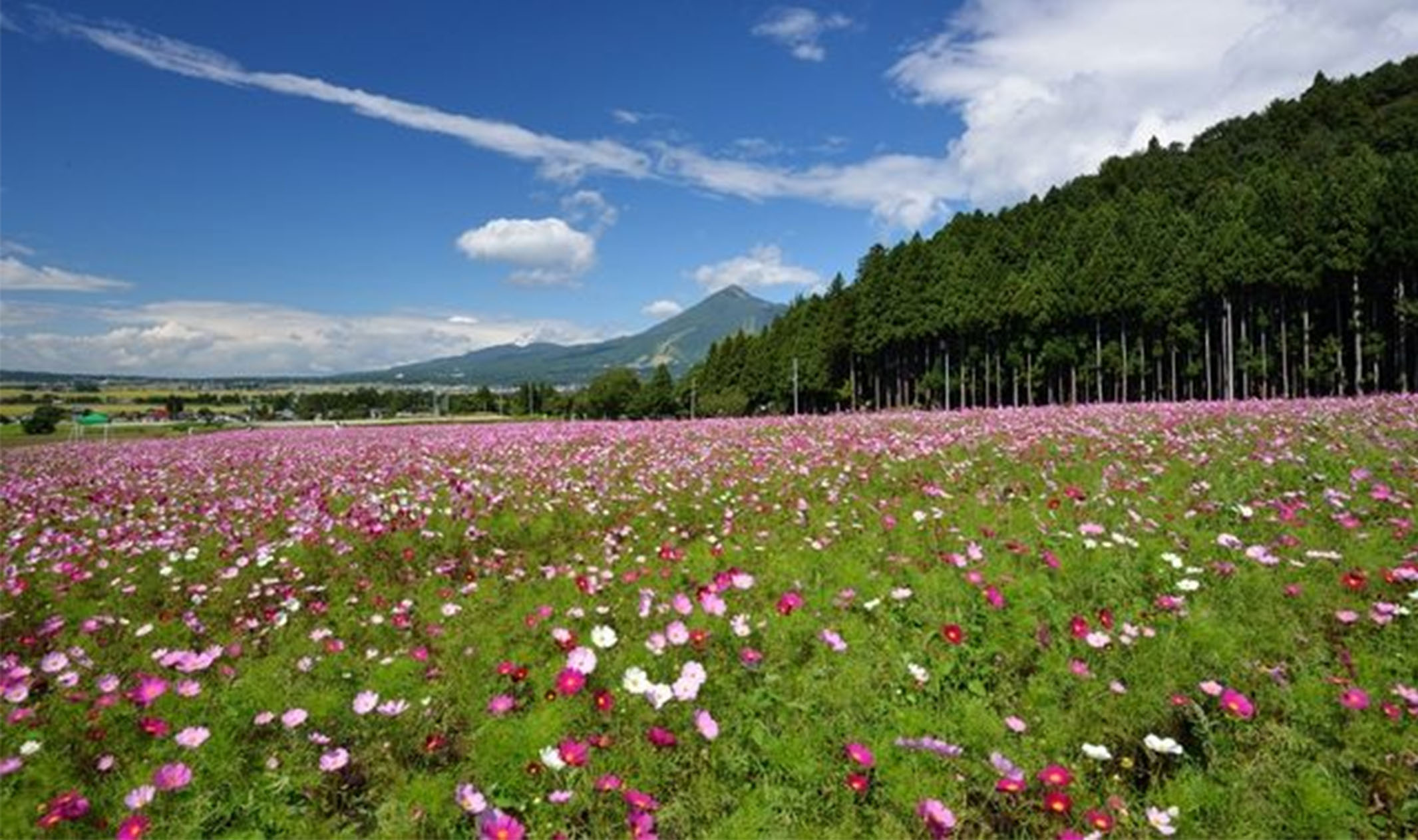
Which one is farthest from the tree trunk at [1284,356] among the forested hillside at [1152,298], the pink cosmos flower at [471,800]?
the pink cosmos flower at [471,800]

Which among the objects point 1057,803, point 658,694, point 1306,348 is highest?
point 1306,348

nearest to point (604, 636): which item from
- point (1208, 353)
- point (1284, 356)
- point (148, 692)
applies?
point (148, 692)

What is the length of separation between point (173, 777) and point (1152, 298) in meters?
59.0

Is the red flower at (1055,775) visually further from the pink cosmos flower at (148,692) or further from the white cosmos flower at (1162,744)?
the pink cosmos flower at (148,692)

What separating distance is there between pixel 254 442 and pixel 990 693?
27223mm

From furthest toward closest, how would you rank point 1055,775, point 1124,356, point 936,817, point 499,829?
point 1124,356 → point 1055,775 → point 936,817 → point 499,829

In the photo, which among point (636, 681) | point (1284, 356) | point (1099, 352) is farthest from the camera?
point (1099, 352)

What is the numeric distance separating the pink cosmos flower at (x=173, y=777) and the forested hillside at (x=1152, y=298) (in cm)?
5089

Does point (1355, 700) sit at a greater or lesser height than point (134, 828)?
lesser

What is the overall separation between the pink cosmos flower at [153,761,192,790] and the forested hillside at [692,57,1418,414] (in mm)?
50894

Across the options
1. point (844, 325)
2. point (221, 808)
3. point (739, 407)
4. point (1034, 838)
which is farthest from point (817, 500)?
point (739, 407)

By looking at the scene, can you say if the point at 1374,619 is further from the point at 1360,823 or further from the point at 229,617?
the point at 229,617

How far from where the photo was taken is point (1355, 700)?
400cm

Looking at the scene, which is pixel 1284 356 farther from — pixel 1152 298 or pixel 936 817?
pixel 936 817
